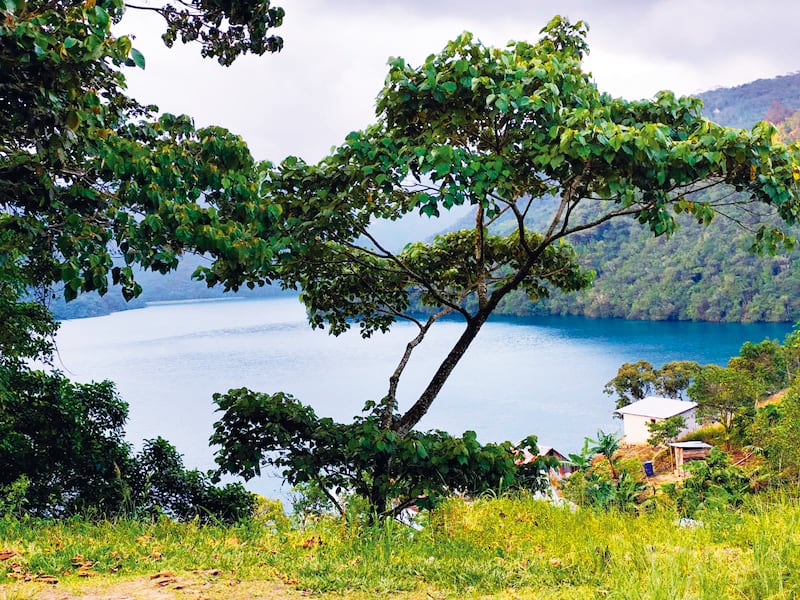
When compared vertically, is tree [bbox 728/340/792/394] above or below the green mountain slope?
below

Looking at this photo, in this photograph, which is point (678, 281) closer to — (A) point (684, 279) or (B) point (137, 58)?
(A) point (684, 279)

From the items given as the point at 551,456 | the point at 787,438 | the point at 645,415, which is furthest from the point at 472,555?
the point at 645,415

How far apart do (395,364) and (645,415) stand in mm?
23426

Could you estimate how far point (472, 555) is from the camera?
10.7ft

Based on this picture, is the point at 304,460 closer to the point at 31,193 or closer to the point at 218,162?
the point at 218,162

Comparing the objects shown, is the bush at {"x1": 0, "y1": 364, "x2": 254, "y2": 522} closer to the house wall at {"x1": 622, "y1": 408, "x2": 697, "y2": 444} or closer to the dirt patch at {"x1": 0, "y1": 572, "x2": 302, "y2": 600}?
the dirt patch at {"x1": 0, "y1": 572, "x2": 302, "y2": 600}

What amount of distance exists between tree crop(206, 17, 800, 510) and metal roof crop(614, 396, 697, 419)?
2663 centimetres

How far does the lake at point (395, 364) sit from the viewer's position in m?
33.2

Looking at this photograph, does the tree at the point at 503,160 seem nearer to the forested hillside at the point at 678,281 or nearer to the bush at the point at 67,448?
the bush at the point at 67,448

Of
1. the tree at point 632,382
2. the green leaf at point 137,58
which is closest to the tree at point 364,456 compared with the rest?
the green leaf at point 137,58

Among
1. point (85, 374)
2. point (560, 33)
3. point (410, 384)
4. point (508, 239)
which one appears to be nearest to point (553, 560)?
point (508, 239)

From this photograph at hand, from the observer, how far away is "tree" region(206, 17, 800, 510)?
14.7 feet

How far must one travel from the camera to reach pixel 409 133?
18.2ft

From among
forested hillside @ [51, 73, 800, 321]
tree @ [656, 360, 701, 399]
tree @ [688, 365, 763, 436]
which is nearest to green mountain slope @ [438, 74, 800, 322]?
Result: forested hillside @ [51, 73, 800, 321]
